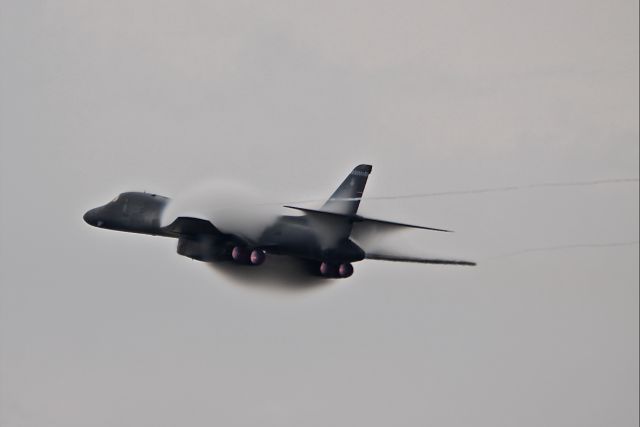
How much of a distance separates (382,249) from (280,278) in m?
4.82

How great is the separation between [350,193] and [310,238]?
3.28 meters

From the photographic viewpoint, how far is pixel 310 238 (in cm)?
5212

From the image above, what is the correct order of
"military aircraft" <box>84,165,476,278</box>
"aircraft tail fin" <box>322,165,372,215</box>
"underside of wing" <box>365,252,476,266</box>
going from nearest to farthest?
"military aircraft" <box>84,165,476,278</box> → "underside of wing" <box>365,252,476,266</box> → "aircraft tail fin" <box>322,165,372,215</box>

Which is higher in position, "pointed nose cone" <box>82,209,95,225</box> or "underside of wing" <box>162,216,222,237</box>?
"pointed nose cone" <box>82,209,95,225</box>

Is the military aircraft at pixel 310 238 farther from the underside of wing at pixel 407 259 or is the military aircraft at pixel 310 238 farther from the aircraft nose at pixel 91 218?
the aircraft nose at pixel 91 218

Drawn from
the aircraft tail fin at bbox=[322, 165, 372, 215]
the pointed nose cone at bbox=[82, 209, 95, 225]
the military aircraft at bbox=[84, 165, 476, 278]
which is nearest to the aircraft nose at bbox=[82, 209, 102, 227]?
the pointed nose cone at bbox=[82, 209, 95, 225]

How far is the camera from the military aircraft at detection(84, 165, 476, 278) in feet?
170

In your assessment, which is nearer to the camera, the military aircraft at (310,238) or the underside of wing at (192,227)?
the military aircraft at (310,238)

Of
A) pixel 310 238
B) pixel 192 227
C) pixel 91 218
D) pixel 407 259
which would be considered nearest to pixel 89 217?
pixel 91 218

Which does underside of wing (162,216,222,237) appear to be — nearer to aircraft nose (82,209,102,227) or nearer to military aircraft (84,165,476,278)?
military aircraft (84,165,476,278)

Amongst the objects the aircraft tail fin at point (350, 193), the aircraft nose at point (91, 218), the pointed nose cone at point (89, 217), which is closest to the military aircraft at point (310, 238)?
the aircraft tail fin at point (350, 193)

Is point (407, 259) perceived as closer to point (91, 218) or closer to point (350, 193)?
point (350, 193)

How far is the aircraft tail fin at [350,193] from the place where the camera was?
54281 mm

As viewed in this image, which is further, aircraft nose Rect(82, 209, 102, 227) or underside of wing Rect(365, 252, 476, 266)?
aircraft nose Rect(82, 209, 102, 227)
